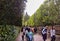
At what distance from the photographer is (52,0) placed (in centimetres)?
4338

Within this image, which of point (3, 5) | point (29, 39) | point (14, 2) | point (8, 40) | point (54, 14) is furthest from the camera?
point (54, 14)

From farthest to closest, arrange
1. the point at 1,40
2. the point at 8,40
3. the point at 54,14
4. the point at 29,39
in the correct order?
the point at 54,14 < the point at 29,39 < the point at 8,40 < the point at 1,40

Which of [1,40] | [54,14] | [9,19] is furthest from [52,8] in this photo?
[1,40]

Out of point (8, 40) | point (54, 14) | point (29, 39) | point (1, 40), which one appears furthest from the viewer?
point (54, 14)

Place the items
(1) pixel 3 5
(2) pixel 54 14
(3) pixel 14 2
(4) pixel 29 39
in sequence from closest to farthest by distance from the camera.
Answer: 1. (4) pixel 29 39
2. (1) pixel 3 5
3. (3) pixel 14 2
4. (2) pixel 54 14

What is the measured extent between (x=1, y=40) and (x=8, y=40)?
1.42 m

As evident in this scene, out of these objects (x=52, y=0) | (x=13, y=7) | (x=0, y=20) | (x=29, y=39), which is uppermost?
(x=52, y=0)

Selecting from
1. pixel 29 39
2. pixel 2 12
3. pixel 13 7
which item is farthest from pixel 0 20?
pixel 29 39

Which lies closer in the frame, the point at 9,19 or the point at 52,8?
the point at 9,19

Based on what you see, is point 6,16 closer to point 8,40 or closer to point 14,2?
point 14,2

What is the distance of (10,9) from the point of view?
737 inches

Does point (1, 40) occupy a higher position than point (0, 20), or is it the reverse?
point (0, 20)

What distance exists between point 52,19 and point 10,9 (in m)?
25.3

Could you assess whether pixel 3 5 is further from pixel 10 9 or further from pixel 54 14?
pixel 54 14
